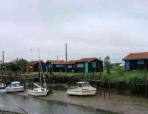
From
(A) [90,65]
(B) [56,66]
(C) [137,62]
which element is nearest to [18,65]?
(B) [56,66]

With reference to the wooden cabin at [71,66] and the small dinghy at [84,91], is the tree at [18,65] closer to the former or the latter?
the wooden cabin at [71,66]

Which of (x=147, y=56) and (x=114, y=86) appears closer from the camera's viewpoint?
(x=114, y=86)

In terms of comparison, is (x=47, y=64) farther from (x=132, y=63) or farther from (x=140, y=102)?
(x=140, y=102)

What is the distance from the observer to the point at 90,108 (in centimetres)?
2042

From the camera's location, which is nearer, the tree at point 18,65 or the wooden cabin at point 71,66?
the wooden cabin at point 71,66

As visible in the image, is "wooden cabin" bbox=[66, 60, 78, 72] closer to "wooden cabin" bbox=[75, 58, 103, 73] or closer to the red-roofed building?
the red-roofed building

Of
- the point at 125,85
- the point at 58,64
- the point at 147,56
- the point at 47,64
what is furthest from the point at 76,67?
the point at 125,85

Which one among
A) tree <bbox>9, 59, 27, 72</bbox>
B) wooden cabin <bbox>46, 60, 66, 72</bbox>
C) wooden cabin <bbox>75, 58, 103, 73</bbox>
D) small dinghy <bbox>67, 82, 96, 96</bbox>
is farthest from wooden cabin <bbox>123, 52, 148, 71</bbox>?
tree <bbox>9, 59, 27, 72</bbox>

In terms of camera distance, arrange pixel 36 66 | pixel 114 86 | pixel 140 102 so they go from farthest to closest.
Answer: pixel 36 66 < pixel 114 86 < pixel 140 102

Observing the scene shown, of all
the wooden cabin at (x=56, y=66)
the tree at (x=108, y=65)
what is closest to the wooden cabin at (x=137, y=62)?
the tree at (x=108, y=65)

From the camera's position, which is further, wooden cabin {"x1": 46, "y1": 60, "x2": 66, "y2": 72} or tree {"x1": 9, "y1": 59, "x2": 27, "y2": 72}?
tree {"x1": 9, "y1": 59, "x2": 27, "y2": 72}

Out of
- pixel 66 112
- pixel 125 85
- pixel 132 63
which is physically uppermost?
pixel 132 63

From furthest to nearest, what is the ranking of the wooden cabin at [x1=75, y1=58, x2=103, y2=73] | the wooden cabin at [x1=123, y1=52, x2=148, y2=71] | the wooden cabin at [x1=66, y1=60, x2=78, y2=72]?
the wooden cabin at [x1=66, y1=60, x2=78, y2=72] < the wooden cabin at [x1=75, y1=58, x2=103, y2=73] < the wooden cabin at [x1=123, y1=52, x2=148, y2=71]

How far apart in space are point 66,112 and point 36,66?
5712 cm
